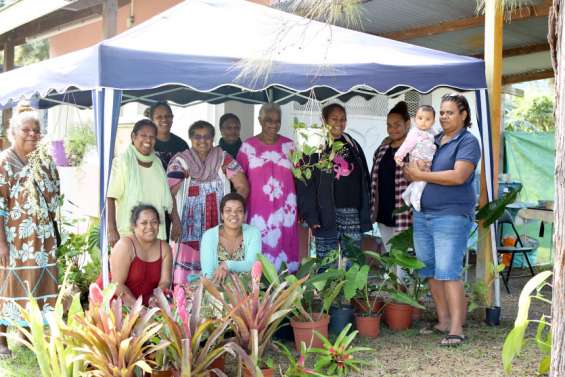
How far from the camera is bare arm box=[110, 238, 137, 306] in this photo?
13.6 feet

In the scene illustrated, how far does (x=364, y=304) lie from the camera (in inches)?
194

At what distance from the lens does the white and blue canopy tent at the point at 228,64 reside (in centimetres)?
400

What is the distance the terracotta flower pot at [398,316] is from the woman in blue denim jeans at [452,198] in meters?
0.45

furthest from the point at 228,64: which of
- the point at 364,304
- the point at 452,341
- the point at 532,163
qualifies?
the point at 532,163

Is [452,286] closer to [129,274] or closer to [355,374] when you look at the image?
[355,374]

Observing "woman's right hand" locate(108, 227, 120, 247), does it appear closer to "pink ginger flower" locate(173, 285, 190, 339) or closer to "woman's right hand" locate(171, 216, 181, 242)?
"woman's right hand" locate(171, 216, 181, 242)

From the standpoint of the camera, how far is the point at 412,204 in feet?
15.3

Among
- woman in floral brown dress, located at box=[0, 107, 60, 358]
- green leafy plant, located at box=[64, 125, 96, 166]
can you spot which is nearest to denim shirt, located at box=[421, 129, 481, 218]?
woman in floral brown dress, located at box=[0, 107, 60, 358]

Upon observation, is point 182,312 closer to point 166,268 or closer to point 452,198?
point 166,268

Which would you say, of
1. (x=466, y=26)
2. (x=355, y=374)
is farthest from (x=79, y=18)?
(x=355, y=374)

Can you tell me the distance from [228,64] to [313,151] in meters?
1.06

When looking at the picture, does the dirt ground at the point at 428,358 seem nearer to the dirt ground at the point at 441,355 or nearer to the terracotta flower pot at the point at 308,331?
the dirt ground at the point at 441,355

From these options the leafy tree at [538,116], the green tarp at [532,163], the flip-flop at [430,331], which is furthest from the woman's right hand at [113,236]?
the leafy tree at [538,116]

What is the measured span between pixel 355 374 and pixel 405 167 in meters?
1.49
